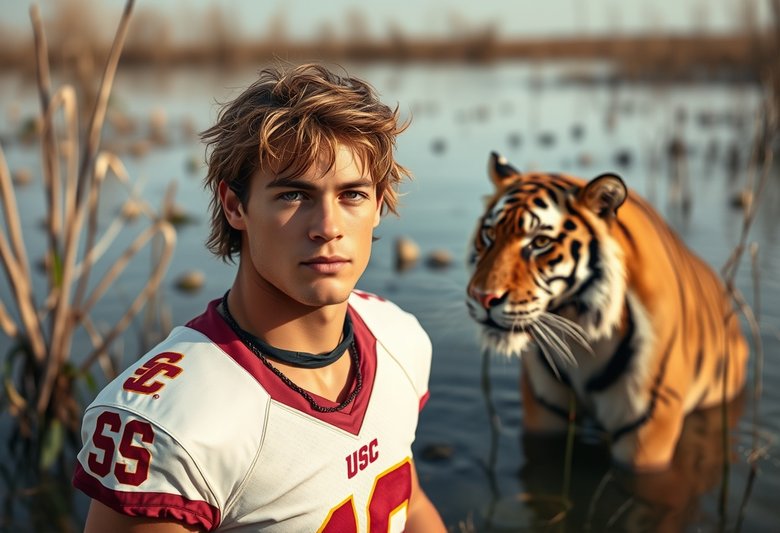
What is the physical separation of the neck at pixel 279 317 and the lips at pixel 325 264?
97mm

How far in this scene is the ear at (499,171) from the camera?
121 inches

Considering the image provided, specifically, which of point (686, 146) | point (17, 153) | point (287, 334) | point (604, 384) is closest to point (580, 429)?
point (604, 384)

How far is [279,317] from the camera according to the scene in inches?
59.7

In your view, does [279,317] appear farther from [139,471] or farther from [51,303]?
[51,303]

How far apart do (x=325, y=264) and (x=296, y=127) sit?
0.24m

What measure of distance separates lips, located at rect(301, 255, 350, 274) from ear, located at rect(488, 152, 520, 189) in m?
1.71

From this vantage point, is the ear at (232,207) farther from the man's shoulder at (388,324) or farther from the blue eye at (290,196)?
the man's shoulder at (388,324)

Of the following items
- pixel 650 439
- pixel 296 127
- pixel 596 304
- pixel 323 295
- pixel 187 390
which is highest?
pixel 296 127

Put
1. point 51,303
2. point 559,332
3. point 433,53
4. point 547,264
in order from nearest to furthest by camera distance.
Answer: point 547,264 → point 559,332 → point 51,303 → point 433,53

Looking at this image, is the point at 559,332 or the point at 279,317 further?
the point at 559,332

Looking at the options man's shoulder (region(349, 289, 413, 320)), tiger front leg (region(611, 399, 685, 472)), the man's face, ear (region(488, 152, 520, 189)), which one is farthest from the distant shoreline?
the man's face

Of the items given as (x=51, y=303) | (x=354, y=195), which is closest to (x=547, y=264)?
(x=354, y=195)

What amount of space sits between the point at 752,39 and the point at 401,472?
9.71 meters

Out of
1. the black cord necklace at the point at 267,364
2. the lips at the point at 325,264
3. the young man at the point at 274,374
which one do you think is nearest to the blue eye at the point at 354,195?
the young man at the point at 274,374
